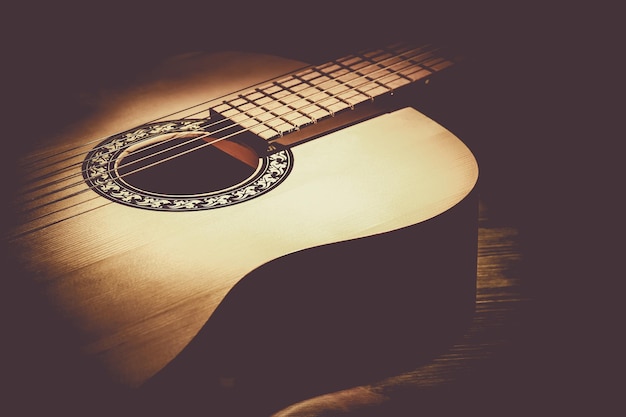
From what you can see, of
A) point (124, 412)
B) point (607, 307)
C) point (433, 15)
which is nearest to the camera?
point (124, 412)

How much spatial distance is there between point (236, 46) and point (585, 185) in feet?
3.03

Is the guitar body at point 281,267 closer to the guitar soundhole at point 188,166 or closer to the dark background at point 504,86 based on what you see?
the guitar soundhole at point 188,166

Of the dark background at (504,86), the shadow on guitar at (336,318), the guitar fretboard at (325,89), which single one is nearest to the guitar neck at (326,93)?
the guitar fretboard at (325,89)

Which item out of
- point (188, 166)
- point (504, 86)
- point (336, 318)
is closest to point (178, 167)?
point (188, 166)

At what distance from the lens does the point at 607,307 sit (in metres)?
1.53

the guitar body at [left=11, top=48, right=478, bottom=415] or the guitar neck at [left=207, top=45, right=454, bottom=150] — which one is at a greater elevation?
the guitar neck at [left=207, top=45, right=454, bottom=150]

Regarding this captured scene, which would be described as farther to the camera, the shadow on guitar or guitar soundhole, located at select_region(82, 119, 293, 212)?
guitar soundhole, located at select_region(82, 119, 293, 212)

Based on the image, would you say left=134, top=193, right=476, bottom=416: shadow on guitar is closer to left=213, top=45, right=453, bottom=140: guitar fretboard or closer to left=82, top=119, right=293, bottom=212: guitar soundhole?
left=82, top=119, right=293, bottom=212: guitar soundhole

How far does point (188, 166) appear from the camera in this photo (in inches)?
55.4

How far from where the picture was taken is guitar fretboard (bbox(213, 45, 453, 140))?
137 centimetres

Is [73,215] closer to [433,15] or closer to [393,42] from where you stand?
[393,42]

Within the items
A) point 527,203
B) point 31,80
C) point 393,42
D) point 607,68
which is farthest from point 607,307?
point 31,80

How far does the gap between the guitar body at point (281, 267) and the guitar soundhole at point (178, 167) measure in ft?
0.09

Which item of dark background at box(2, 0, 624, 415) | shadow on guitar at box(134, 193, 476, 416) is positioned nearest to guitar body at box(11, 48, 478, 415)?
shadow on guitar at box(134, 193, 476, 416)
